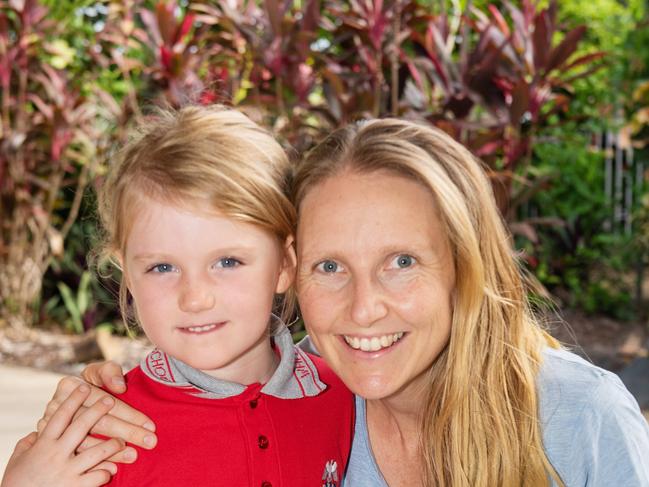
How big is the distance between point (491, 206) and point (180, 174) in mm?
619

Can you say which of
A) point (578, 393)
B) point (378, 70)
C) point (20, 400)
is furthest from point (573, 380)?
point (20, 400)

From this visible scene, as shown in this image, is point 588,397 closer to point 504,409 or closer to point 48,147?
point 504,409

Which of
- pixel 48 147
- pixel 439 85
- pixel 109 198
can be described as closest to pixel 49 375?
pixel 48 147

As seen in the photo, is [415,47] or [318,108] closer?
[318,108]

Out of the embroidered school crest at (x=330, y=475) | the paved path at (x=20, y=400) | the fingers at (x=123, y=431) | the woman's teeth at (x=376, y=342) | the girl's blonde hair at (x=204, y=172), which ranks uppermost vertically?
the girl's blonde hair at (x=204, y=172)

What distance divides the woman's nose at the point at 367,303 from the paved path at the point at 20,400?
2.24 metres

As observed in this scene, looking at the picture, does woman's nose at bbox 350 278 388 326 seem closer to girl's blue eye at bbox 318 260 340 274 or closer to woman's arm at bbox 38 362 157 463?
girl's blue eye at bbox 318 260 340 274

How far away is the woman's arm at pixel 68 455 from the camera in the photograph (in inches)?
65.9

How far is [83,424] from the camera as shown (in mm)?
1724

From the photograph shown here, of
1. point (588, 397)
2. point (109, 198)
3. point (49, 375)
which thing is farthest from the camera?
point (49, 375)

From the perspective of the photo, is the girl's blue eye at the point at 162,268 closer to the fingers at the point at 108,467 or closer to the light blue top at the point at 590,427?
the fingers at the point at 108,467

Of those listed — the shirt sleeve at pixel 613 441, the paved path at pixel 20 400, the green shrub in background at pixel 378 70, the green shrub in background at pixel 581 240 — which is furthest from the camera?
the green shrub in background at pixel 581 240

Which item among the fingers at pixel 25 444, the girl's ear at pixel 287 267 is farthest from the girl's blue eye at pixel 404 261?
the fingers at pixel 25 444

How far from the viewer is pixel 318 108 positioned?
13.9ft
